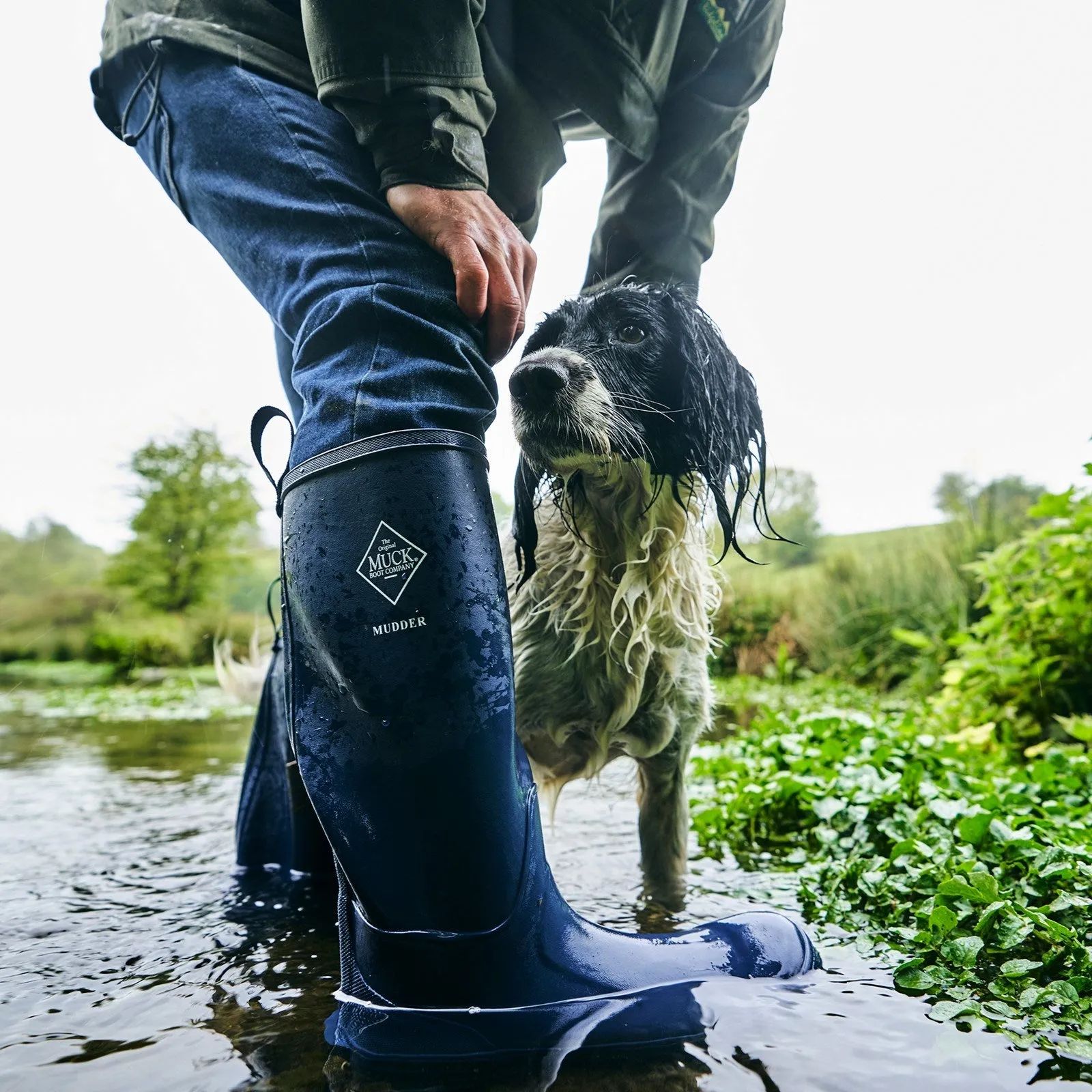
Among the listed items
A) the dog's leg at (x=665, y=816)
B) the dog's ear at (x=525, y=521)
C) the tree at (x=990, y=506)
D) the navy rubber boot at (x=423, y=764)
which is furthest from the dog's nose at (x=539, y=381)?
the tree at (x=990, y=506)

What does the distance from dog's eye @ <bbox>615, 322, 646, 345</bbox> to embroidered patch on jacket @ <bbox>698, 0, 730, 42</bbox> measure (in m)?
0.61

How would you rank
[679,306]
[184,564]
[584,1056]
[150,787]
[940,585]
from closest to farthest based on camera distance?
[584,1056] → [679,306] → [150,787] → [940,585] → [184,564]

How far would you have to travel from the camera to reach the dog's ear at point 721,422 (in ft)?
6.42

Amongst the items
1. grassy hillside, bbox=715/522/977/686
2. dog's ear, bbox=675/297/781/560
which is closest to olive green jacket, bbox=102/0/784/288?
dog's ear, bbox=675/297/781/560

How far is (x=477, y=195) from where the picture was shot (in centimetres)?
130

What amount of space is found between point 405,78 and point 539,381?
28.4 inches

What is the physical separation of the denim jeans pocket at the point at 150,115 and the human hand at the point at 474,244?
1.52 feet

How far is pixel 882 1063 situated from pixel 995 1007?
273 mm

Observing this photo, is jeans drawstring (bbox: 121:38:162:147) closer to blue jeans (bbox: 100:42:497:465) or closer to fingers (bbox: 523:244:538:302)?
blue jeans (bbox: 100:42:497:465)

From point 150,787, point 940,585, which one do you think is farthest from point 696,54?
point 940,585

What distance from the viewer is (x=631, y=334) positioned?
79.2 inches

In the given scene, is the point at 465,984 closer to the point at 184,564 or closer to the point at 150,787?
the point at 150,787

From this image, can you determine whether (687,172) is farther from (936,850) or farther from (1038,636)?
(1038,636)

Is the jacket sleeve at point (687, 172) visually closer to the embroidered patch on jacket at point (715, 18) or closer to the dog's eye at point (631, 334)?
the embroidered patch on jacket at point (715, 18)
